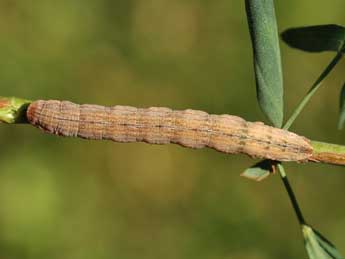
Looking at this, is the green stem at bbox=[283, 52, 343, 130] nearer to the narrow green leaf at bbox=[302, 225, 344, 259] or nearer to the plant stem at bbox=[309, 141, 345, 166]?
the plant stem at bbox=[309, 141, 345, 166]

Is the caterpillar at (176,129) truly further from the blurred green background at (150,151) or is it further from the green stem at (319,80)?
the blurred green background at (150,151)

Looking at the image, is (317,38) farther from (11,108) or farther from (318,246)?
(11,108)

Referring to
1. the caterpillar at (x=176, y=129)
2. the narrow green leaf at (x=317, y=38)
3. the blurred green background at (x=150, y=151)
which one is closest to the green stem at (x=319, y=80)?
the narrow green leaf at (x=317, y=38)

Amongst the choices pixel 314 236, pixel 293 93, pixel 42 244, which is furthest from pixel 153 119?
pixel 293 93

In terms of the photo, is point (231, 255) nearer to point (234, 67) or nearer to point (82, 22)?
point (234, 67)

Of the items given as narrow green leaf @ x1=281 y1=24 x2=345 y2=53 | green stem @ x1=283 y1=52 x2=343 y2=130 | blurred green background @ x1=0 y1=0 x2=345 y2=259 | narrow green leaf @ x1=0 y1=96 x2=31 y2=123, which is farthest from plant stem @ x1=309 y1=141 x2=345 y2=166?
blurred green background @ x1=0 y1=0 x2=345 y2=259
